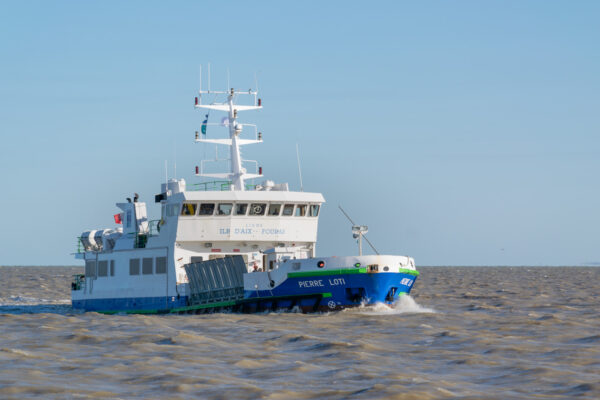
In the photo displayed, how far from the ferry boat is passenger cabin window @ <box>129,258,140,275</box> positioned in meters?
→ 0.05

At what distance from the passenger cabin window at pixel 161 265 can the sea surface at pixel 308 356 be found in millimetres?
3066

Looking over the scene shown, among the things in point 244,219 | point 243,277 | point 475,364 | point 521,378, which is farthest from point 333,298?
point 521,378

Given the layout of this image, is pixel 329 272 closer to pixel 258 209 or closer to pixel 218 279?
pixel 218 279

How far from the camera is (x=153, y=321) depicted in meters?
34.2

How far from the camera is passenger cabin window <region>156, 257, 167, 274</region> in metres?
39.5

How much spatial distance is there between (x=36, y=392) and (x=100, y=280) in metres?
27.2

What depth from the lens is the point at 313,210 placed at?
4016 centimetres

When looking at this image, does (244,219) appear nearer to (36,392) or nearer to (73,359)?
(73,359)

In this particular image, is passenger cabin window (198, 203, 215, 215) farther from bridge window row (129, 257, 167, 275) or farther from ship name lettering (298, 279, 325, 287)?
ship name lettering (298, 279, 325, 287)

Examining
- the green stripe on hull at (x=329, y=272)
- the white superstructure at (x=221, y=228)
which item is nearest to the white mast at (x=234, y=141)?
the white superstructure at (x=221, y=228)

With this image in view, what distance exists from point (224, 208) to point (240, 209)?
0.70 m

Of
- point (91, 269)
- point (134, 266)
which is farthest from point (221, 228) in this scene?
point (91, 269)

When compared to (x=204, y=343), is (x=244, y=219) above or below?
above

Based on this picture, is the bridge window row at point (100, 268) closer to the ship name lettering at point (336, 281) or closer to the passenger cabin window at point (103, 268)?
the passenger cabin window at point (103, 268)
